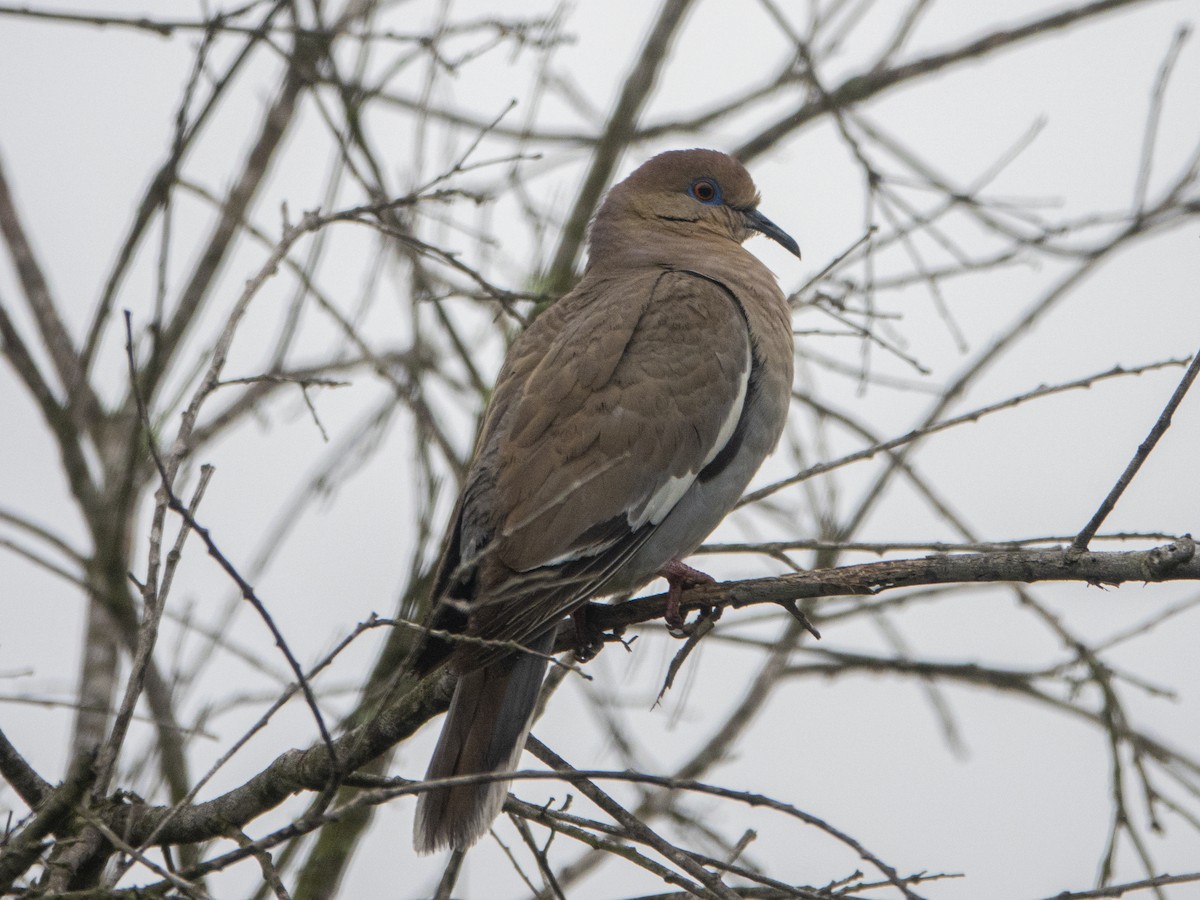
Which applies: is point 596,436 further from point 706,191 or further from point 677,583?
point 706,191

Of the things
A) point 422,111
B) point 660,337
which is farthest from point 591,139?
point 660,337

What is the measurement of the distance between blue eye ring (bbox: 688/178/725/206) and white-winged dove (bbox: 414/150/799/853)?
2.35 feet

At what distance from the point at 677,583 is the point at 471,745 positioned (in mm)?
681

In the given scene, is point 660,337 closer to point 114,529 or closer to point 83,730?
point 114,529

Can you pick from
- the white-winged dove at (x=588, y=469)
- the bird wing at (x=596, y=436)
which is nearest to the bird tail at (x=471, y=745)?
the white-winged dove at (x=588, y=469)

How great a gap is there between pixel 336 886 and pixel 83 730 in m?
1.13

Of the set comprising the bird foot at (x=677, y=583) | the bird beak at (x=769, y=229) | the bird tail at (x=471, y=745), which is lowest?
the bird tail at (x=471, y=745)

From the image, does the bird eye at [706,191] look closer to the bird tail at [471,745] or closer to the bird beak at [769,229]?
the bird beak at [769,229]

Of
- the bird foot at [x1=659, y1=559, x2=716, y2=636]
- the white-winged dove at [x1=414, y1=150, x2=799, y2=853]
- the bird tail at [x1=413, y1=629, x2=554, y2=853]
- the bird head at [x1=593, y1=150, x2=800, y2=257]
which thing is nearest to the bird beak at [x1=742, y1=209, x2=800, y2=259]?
the bird head at [x1=593, y1=150, x2=800, y2=257]

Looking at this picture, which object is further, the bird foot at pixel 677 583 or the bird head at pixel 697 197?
the bird head at pixel 697 197

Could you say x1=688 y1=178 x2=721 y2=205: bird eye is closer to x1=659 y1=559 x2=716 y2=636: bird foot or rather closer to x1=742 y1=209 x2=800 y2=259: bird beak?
x1=742 y1=209 x2=800 y2=259: bird beak

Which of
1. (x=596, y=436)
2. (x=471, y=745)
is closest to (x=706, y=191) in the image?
(x=596, y=436)

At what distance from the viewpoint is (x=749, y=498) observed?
12.6ft

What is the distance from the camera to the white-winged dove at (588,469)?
320 cm
